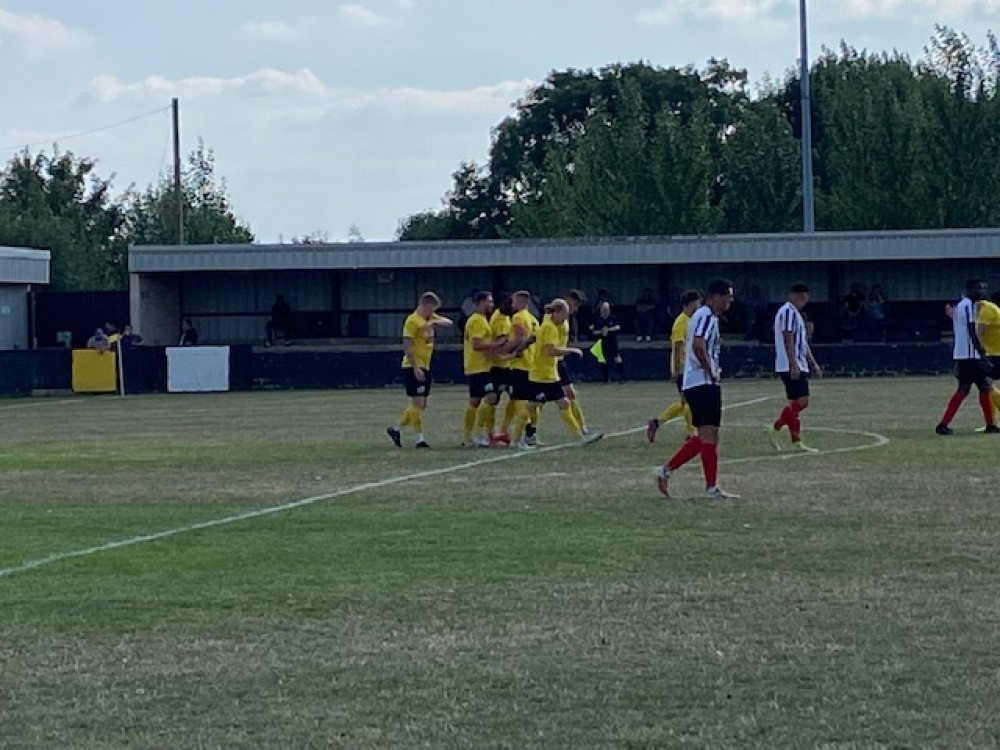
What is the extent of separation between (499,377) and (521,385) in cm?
33

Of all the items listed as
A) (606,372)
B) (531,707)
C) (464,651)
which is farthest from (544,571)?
(606,372)

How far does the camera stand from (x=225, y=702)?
7.54 metres

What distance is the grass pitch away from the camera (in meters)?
7.18

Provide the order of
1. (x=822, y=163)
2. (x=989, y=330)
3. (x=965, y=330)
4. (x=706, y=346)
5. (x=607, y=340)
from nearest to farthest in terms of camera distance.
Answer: (x=706, y=346) < (x=965, y=330) < (x=989, y=330) < (x=607, y=340) < (x=822, y=163)

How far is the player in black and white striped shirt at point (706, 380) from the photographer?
14352mm

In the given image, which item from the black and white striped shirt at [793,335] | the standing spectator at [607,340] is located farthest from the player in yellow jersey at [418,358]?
the standing spectator at [607,340]

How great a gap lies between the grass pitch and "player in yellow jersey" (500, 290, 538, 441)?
221 centimetres

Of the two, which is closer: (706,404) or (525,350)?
(706,404)

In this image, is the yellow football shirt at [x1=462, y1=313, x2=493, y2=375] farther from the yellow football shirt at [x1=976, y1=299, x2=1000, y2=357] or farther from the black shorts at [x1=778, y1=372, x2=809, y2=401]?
the yellow football shirt at [x1=976, y1=299, x2=1000, y2=357]

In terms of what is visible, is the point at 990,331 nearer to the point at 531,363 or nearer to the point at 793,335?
the point at 793,335

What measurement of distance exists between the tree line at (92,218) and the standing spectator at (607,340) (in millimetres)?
29321

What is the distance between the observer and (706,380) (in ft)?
47.4

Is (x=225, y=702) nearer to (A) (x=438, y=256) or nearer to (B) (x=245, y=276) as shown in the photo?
(A) (x=438, y=256)

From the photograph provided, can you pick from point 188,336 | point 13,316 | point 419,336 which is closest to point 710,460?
point 419,336
